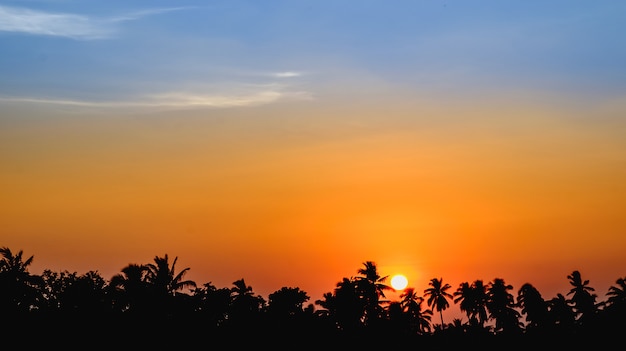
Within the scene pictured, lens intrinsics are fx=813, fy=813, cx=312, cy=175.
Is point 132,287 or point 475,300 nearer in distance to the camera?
point 132,287

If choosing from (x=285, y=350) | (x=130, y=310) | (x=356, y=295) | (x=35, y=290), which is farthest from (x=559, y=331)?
(x=35, y=290)

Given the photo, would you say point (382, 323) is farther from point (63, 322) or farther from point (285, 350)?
point (63, 322)

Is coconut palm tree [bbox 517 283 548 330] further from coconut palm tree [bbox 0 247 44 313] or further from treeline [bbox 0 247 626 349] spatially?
coconut palm tree [bbox 0 247 44 313]

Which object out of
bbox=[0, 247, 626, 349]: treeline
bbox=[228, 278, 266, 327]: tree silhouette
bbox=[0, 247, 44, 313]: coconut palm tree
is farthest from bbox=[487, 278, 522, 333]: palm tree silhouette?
bbox=[0, 247, 44, 313]: coconut palm tree

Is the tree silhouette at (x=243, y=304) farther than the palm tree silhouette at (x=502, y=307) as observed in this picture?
No

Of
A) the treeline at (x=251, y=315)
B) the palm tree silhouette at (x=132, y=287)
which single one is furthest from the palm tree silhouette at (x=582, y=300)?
the palm tree silhouette at (x=132, y=287)

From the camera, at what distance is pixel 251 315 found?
310 ft

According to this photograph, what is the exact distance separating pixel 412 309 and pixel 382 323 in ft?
123

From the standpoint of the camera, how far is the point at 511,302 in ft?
420

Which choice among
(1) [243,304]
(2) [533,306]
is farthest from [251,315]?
(2) [533,306]

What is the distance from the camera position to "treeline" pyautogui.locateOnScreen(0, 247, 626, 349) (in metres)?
78.4

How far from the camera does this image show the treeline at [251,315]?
7838 cm

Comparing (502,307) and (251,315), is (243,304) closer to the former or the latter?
Answer: (251,315)

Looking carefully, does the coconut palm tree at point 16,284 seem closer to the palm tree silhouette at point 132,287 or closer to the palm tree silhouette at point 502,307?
the palm tree silhouette at point 132,287
